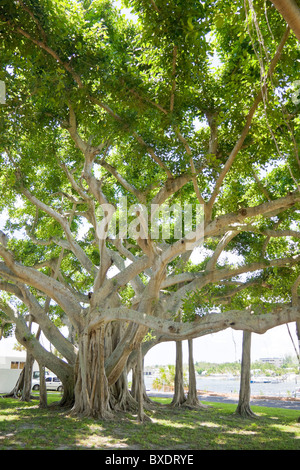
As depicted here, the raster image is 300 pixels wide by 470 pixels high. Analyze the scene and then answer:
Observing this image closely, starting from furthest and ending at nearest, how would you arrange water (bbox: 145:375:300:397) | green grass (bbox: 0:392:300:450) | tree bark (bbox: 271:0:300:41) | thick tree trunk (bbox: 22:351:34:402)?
1. water (bbox: 145:375:300:397)
2. thick tree trunk (bbox: 22:351:34:402)
3. green grass (bbox: 0:392:300:450)
4. tree bark (bbox: 271:0:300:41)

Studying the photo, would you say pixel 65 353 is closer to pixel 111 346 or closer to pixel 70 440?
pixel 111 346

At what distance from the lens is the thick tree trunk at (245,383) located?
1089 centimetres

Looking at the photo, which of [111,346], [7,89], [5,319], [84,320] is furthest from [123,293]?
[7,89]

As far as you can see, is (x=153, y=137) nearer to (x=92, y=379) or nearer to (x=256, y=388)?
(x=92, y=379)

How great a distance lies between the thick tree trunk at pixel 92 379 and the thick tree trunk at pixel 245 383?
14.6 feet

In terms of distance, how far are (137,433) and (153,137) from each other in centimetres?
512

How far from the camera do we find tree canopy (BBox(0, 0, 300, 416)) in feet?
16.3

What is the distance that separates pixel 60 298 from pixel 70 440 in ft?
10.7

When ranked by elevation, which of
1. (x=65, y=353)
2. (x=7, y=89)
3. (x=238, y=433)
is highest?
(x=7, y=89)

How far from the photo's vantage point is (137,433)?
685 cm

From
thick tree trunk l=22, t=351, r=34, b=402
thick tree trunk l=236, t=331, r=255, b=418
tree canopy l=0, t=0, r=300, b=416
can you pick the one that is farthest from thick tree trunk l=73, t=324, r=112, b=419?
thick tree trunk l=22, t=351, r=34, b=402

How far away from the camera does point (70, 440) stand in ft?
18.9

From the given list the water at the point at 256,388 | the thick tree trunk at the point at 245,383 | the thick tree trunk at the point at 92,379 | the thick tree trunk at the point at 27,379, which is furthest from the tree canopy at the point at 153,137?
the water at the point at 256,388

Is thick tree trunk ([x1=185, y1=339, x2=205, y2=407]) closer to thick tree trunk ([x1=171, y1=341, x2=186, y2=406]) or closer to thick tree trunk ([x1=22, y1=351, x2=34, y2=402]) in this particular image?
thick tree trunk ([x1=171, y1=341, x2=186, y2=406])
